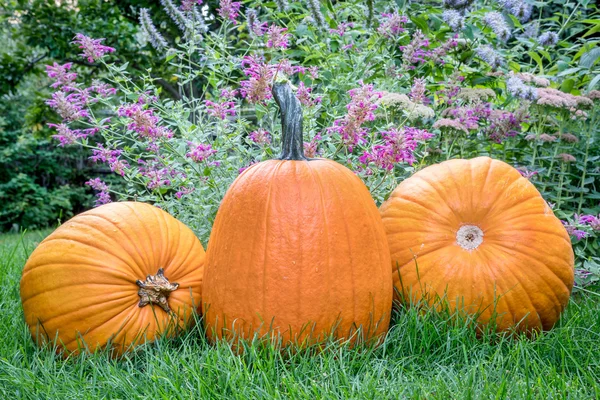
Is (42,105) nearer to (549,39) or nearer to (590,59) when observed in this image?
(549,39)

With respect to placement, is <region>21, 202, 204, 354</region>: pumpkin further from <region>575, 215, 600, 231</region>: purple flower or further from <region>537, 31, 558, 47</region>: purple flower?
<region>537, 31, 558, 47</region>: purple flower

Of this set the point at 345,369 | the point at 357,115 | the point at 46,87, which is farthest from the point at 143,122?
the point at 46,87

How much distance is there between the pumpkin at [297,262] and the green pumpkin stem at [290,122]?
0.07 meters

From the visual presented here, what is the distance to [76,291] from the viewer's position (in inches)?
77.7

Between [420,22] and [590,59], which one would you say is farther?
[420,22]

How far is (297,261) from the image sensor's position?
185cm

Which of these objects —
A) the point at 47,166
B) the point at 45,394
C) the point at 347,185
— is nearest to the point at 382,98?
the point at 347,185

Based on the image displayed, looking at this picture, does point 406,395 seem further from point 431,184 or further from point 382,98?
point 382,98

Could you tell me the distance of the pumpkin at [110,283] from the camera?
1.96 metres

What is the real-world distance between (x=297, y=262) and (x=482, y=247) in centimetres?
77

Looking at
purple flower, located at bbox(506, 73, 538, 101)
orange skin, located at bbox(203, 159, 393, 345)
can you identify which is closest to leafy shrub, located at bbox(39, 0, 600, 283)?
purple flower, located at bbox(506, 73, 538, 101)

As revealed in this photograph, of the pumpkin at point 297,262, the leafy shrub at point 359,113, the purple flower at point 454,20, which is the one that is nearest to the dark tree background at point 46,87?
the leafy shrub at point 359,113

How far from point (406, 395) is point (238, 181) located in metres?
0.94

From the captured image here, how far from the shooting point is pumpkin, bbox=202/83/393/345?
1.86 metres
